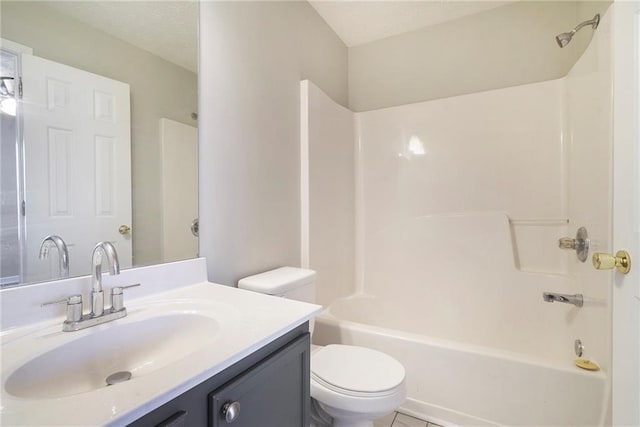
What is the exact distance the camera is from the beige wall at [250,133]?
1.20 meters

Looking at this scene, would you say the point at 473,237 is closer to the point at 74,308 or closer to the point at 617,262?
the point at 617,262

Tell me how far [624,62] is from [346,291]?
73.7 inches

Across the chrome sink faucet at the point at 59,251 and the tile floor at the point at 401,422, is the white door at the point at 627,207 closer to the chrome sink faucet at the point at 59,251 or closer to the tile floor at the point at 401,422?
the tile floor at the point at 401,422

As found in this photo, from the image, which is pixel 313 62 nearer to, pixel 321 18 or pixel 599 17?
pixel 321 18

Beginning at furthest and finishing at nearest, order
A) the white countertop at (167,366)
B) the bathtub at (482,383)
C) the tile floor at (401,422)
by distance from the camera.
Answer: the tile floor at (401,422) → the bathtub at (482,383) → the white countertop at (167,366)

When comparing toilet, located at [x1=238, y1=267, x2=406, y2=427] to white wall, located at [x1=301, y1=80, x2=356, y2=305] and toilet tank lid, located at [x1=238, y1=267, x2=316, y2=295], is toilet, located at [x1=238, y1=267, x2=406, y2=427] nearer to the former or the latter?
toilet tank lid, located at [x1=238, y1=267, x2=316, y2=295]

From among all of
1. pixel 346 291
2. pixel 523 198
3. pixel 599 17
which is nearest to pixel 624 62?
pixel 599 17

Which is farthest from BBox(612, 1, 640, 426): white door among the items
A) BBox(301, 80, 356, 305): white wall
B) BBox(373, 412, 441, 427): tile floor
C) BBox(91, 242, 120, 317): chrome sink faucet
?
BBox(91, 242, 120, 317): chrome sink faucet

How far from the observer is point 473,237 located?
2.02 m

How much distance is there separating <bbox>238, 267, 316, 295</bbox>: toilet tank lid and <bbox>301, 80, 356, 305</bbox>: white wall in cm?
32

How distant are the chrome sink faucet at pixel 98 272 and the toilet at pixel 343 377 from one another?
0.56m

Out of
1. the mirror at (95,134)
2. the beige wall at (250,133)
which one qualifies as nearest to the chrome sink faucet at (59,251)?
the mirror at (95,134)

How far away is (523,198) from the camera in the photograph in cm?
193

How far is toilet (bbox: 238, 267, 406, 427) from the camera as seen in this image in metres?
1.09
